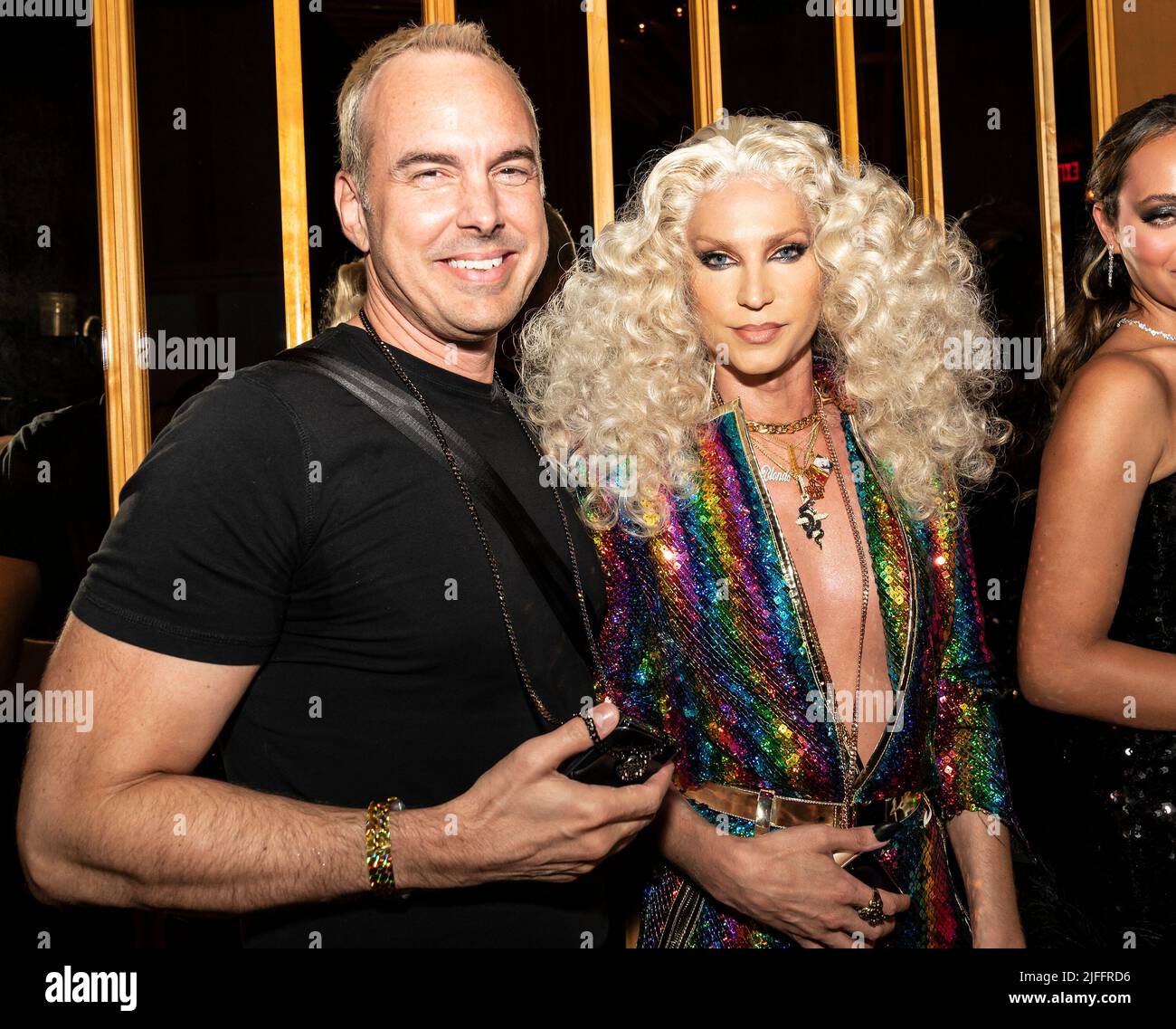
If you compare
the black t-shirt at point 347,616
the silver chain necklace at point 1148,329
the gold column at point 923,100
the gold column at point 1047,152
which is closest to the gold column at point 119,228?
the black t-shirt at point 347,616

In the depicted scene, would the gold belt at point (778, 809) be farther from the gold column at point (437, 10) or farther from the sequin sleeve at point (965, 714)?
the gold column at point (437, 10)

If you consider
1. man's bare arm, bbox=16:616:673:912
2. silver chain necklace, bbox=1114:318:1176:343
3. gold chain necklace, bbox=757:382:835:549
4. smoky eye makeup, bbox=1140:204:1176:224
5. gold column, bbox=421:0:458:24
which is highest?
gold column, bbox=421:0:458:24

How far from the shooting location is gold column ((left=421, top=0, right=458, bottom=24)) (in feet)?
9.45

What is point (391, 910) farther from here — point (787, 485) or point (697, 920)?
point (787, 485)

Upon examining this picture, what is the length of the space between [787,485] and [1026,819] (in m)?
0.93

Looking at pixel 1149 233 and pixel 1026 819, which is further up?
pixel 1149 233

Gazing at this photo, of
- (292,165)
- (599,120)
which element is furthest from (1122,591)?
(292,165)

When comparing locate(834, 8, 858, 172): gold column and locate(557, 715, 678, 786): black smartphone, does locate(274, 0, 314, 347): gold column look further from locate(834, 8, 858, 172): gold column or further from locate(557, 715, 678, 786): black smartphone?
locate(557, 715, 678, 786): black smartphone

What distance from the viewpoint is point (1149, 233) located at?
196 centimetres

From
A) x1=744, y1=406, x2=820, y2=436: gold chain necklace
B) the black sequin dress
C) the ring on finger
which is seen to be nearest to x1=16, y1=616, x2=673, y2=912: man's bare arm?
the ring on finger

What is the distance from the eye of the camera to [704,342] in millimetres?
1978

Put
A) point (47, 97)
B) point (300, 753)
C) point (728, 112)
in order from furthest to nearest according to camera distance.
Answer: point (728, 112) < point (47, 97) < point (300, 753)

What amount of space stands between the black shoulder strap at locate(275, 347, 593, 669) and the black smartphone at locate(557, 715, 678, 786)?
304mm

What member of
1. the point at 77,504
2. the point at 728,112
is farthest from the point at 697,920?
the point at 728,112
